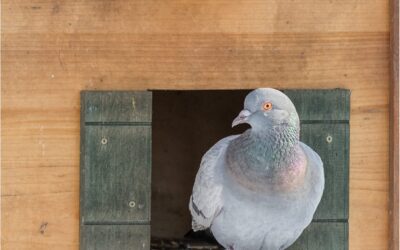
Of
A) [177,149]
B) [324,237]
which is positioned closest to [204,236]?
[177,149]

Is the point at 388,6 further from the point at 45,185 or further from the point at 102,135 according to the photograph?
the point at 45,185

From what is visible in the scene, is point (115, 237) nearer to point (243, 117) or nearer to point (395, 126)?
point (243, 117)

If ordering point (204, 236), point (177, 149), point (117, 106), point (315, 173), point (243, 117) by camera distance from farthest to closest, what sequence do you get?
point (177, 149) → point (204, 236) → point (117, 106) → point (315, 173) → point (243, 117)

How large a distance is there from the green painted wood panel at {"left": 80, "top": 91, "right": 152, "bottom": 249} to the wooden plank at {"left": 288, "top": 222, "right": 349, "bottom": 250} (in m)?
0.50

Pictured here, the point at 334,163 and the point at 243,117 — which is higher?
the point at 243,117

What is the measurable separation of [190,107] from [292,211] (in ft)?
4.41

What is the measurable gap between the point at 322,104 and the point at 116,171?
683 millimetres

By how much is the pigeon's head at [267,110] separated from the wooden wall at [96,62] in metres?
0.37

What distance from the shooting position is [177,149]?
3.79 metres

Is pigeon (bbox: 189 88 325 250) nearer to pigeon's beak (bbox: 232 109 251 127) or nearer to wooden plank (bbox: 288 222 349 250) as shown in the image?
pigeon's beak (bbox: 232 109 251 127)

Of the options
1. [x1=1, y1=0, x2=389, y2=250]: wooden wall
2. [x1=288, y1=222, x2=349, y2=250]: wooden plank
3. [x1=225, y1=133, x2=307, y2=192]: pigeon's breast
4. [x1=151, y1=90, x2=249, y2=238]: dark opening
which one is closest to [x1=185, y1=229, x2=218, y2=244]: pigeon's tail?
→ [x1=151, y1=90, x2=249, y2=238]: dark opening

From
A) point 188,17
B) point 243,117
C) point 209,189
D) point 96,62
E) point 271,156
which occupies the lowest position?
point 209,189

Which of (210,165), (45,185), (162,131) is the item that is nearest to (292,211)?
(210,165)

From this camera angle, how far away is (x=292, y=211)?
8.39ft
